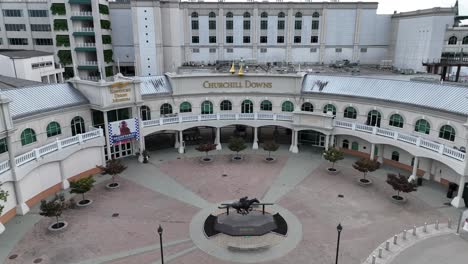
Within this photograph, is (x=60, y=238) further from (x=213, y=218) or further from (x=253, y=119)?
(x=253, y=119)

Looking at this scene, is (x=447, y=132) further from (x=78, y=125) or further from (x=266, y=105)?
(x=78, y=125)

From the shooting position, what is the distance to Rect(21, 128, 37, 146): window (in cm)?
3247

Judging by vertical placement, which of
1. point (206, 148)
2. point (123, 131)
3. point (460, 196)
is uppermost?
point (123, 131)

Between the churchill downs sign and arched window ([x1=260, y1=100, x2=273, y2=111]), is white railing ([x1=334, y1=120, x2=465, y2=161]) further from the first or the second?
the churchill downs sign

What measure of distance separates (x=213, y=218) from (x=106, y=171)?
12.8m

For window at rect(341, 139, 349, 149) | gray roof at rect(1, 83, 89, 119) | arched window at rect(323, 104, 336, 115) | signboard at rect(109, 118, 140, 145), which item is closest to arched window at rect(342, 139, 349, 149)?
window at rect(341, 139, 349, 149)

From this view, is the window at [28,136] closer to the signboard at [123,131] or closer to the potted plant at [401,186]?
the signboard at [123,131]

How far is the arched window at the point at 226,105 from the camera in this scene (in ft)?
153

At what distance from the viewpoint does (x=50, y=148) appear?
32469 millimetres

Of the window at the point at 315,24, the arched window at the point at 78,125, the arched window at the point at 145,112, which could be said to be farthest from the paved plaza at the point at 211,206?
the window at the point at 315,24

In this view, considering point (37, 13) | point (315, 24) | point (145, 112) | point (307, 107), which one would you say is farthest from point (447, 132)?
point (37, 13)

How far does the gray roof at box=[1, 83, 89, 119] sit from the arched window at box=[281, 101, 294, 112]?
2436 cm

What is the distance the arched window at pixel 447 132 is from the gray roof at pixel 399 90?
1.85m

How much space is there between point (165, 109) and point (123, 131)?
712 centimetres
